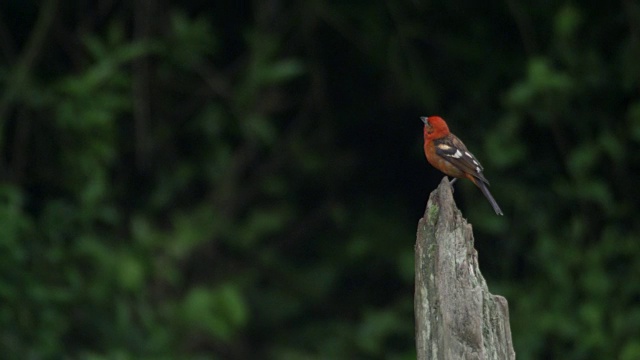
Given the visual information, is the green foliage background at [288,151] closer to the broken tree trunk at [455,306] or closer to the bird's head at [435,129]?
the bird's head at [435,129]

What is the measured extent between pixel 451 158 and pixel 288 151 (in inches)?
141

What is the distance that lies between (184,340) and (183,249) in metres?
0.74

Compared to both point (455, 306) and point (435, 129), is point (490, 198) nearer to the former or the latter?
point (435, 129)

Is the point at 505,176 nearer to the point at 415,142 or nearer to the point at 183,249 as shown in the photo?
the point at 415,142

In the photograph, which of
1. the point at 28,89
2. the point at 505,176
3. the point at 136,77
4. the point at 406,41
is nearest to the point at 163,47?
the point at 136,77

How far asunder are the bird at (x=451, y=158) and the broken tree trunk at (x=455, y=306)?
1.51 meters

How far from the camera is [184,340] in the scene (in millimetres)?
8844

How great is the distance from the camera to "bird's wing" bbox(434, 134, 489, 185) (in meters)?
5.40

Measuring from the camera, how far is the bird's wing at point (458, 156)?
5.40 metres

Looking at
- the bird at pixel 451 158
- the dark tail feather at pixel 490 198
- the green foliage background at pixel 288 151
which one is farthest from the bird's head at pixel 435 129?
the green foliage background at pixel 288 151

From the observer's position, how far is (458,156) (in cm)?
546

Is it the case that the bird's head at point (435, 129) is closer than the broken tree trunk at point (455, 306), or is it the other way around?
the broken tree trunk at point (455, 306)

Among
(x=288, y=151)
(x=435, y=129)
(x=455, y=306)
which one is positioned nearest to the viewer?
(x=455, y=306)

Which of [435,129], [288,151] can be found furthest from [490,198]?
[288,151]
